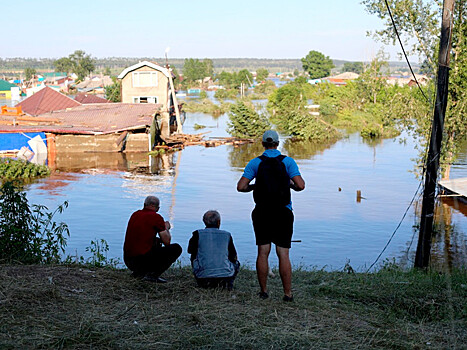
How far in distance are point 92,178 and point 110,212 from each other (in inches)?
310

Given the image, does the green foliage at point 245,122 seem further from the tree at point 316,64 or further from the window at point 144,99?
the tree at point 316,64

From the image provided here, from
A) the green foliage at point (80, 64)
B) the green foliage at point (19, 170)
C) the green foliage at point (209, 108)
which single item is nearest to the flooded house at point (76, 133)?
the green foliage at point (19, 170)

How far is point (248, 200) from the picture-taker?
71.1ft

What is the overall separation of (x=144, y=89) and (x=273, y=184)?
38.0 metres

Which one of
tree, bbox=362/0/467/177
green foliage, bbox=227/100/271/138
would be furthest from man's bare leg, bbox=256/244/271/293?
green foliage, bbox=227/100/271/138

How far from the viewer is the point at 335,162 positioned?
31984 millimetres

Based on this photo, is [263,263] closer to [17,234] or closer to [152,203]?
[152,203]

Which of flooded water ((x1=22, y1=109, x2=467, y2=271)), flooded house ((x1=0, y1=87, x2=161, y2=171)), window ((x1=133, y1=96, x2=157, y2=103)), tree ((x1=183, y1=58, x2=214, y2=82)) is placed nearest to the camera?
flooded water ((x1=22, y1=109, x2=467, y2=271))

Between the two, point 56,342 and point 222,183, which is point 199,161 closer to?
point 222,183

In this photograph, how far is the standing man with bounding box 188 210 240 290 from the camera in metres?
6.27

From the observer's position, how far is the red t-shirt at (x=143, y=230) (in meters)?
6.59

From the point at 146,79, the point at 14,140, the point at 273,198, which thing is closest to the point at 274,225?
the point at 273,198

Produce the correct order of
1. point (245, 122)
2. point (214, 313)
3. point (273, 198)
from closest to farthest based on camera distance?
point (214, 313) → point (273, 198) → point (245, 122)

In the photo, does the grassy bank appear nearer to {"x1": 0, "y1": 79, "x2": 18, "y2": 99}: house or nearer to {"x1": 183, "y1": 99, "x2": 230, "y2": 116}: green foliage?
{"x1": 183, "y1": 99, "x2": 230, "y2": 116}: green foliage
